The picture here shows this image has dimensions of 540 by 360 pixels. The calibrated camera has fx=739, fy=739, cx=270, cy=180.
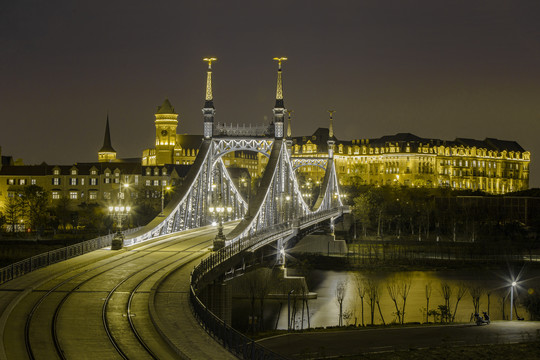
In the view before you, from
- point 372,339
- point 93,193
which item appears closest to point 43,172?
point 93,193

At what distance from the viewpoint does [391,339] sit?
47.4 m

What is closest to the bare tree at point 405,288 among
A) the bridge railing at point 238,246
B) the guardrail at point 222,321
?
the bridge railing at point 238,246

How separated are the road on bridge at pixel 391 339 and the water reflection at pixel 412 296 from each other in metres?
6.36

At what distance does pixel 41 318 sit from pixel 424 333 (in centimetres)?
2915

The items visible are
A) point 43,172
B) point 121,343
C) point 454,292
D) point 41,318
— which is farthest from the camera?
point 43,172

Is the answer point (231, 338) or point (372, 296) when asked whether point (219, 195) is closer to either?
point (372, 296)

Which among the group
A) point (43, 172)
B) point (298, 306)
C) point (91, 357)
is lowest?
point (298, 306)

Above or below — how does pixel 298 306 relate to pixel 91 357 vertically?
below

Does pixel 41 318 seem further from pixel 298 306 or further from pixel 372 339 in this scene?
pixel 298 306

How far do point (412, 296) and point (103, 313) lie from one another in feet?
159

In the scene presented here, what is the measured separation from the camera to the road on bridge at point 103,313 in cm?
2403

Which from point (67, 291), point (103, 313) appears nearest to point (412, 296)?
point (67, 291)

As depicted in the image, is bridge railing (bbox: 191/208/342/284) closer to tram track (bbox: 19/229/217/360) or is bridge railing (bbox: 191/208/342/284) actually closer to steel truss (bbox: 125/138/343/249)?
steel truss (bbox: 125/138/343/249)

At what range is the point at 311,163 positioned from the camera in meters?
115
